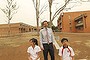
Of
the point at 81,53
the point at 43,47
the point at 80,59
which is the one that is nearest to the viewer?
the point at 43,47

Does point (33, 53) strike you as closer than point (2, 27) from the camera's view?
Result: Yes

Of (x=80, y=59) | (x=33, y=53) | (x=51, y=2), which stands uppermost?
(x=51, y=2)

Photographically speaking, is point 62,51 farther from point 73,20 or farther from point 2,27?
point 2,27

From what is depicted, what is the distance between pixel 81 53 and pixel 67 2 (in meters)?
4.02

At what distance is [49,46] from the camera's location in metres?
7.11

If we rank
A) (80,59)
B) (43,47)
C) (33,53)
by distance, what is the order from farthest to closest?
(80,59), (43,47), (33,53)

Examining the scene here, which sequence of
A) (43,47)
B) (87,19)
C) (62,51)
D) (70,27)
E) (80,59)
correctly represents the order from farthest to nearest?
(70,27) < (87,19) < (80,59) < (43,47) < (62,51)

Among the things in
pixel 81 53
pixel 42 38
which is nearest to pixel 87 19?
pixel 81 53

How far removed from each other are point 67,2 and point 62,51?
9.22m

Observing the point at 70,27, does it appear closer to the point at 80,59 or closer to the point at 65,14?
the point at 65,14

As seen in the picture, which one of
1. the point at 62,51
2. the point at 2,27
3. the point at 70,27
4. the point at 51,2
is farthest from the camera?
the point at 2,27

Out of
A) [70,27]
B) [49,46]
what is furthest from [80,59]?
[70,27]

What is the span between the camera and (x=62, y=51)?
5633mm

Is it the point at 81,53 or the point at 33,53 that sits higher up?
the point at 33,53
